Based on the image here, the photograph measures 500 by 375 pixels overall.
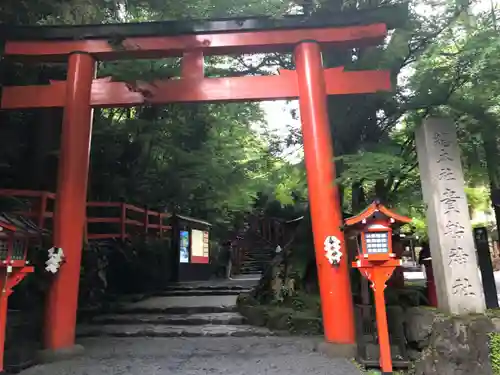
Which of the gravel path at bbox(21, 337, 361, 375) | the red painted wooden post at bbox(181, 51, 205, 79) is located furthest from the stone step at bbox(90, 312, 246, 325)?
the red painted wooden post at bbox(181, 51, 205, 79)

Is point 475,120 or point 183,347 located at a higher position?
point 475,120

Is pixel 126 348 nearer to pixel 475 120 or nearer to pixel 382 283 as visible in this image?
pixel 382 283

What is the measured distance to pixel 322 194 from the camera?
6539 millimetres

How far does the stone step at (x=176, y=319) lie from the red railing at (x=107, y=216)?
1.99 m

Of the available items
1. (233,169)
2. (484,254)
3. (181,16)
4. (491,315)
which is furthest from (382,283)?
(233,169)

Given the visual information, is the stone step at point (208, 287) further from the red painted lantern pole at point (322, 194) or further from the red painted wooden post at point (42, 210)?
the red painted lantern pole at point (322, 194)

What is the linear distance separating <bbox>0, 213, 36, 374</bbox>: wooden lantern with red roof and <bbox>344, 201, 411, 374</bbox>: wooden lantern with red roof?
14.9ft

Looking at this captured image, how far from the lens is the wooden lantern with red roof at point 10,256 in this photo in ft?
17.2

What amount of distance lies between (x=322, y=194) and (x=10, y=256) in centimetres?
456

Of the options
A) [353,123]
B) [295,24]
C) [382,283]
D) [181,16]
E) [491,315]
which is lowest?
[491,315]

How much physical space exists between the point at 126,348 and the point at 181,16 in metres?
6.21

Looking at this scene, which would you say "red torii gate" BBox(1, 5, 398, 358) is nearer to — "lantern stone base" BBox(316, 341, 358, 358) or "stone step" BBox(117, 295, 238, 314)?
"lantern stone base" BBox(316, 341, 358, 358)

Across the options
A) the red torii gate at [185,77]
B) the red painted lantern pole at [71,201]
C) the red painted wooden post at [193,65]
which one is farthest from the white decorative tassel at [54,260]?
the red painted wooden post at [193,65]

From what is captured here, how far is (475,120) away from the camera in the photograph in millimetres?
6320
